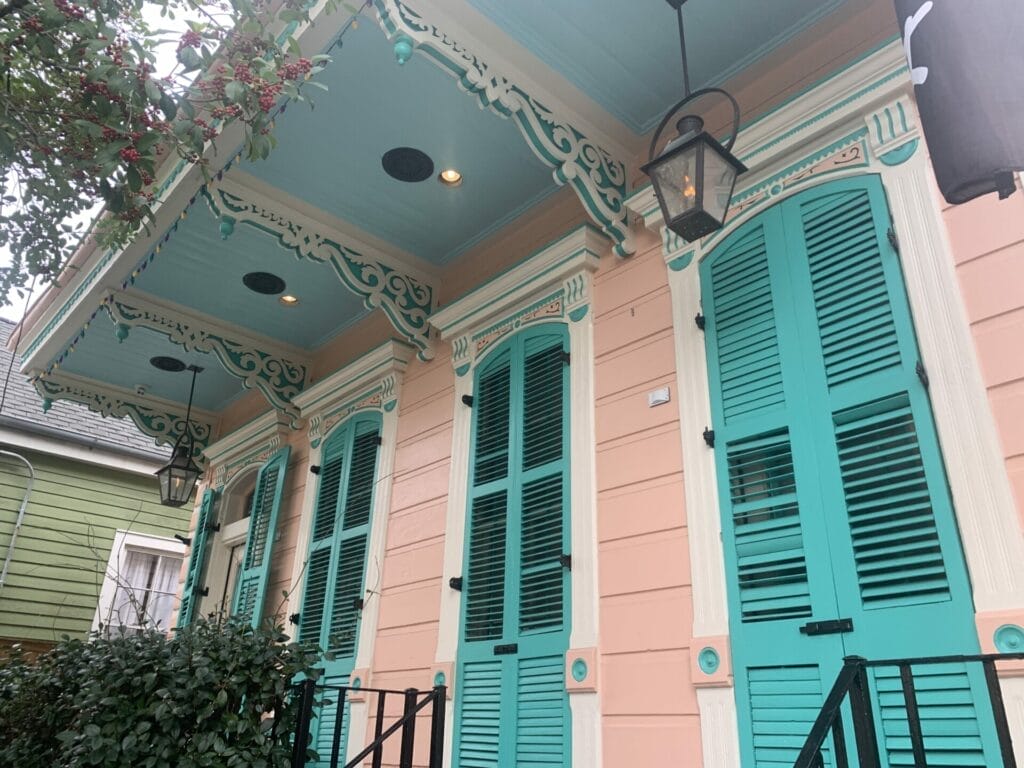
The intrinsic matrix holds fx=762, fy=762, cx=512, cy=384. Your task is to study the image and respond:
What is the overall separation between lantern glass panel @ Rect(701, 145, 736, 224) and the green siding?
23.8 ft

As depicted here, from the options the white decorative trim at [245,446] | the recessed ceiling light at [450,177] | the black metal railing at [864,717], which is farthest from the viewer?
the white decorative trim at [245,446]

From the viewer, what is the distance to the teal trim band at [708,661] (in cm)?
271

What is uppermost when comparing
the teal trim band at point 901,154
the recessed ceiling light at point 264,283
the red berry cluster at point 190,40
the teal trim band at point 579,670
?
the recessed ceiling light at point 264,283

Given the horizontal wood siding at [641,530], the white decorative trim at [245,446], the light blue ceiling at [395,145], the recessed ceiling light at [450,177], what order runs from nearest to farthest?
1. the horizontal wood siding at [641,530]
2. the light blue ceiling at [395,145]
3. the recessed ceiling light at [450,177]
4. the white decorative trim at [245,446]

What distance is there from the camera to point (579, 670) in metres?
3.17

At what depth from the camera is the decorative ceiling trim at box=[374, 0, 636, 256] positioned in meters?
3.12

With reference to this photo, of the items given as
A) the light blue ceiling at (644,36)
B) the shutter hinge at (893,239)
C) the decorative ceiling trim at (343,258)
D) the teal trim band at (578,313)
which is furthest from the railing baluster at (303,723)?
the light blue ceiling at (644,36)

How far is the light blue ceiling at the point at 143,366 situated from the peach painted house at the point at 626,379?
0.60m

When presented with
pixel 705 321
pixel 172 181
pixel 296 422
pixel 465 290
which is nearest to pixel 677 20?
pixel 705 321

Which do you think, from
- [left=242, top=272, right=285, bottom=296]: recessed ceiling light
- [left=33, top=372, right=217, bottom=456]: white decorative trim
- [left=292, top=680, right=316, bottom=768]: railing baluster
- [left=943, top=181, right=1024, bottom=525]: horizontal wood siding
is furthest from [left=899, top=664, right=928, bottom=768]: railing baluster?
[left=33, top=372, right=217, bottom=456]: white decorative trim

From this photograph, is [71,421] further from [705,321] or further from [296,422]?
[705,321]

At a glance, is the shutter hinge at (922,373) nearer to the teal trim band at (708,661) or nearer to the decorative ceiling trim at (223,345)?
the teal trim band at (708,661)

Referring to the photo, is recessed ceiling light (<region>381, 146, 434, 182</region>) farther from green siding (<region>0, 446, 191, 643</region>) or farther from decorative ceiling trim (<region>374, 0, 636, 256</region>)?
green siding (<region>0, 446, 191, 643</region>)

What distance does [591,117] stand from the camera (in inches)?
147
